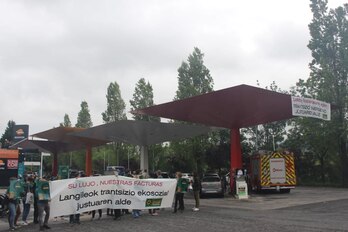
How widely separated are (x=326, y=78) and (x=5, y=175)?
32.0 m

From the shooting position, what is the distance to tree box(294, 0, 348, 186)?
131ft

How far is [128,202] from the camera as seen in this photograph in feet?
57.4

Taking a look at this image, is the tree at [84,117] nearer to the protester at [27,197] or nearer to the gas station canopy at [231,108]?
the gas station canopy at [231,108]

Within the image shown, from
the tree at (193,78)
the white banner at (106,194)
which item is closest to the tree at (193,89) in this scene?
the tree at (193,78)

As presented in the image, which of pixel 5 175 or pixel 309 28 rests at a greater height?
pixel 309 28

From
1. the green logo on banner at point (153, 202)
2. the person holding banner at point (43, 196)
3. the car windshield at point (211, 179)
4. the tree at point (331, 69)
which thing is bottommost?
the green logo on banner at point (153, 202)

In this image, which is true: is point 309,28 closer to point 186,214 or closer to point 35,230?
point 186,214

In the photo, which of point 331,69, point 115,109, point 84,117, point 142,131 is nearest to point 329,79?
point 331,69

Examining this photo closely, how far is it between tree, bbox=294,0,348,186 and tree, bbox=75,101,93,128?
50.1 metres

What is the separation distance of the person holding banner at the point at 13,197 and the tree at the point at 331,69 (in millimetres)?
30544

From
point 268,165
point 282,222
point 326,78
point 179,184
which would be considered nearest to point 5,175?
point 268,165

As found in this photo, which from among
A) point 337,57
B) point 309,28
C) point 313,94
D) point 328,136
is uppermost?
point 309,28

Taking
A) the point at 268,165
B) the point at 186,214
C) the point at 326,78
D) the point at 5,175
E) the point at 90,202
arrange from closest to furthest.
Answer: the point at 90,202 < the point at 186,214 < the point at 268,165 < the point at 326,78 < the point at 5,175

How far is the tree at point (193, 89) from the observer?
49844 millimetres
